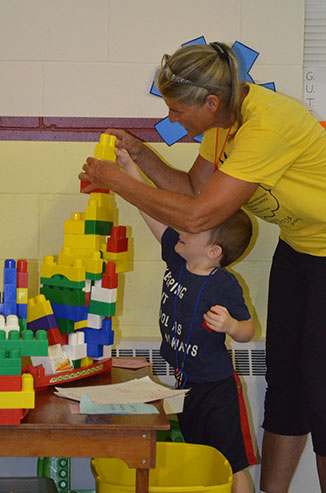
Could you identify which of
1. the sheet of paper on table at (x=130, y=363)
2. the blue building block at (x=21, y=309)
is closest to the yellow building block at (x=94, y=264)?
the blue building block at (x=21, y=309)

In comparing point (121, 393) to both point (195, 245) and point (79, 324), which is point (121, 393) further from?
point (195, 245)

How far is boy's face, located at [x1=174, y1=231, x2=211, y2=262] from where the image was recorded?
182 cm

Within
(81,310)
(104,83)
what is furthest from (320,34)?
(81,310)

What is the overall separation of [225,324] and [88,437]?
512mm

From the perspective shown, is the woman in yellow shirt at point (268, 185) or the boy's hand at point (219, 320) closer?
the woman in yellow shirt at point (268, 185)

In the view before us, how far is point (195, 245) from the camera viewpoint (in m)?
1.82

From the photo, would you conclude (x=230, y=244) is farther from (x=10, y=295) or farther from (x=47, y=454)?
(x=47, y=454)

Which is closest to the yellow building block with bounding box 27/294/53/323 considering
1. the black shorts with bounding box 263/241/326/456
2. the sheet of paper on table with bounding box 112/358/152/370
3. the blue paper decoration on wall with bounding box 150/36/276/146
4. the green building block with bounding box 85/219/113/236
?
the green building block with bounding box 85/219/113/236

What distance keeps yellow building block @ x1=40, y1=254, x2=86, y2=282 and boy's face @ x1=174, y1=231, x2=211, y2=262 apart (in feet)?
1.08

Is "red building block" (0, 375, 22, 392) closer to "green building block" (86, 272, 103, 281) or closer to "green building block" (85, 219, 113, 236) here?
"green building block" (86, 272, 103, 281)

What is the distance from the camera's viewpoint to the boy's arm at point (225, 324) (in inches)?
67.2

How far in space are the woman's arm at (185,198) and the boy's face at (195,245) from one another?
0.20 m

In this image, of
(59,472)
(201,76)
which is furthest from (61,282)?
(59,472)

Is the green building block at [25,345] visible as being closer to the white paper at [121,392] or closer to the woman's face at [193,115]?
the white paper at [121,392]
